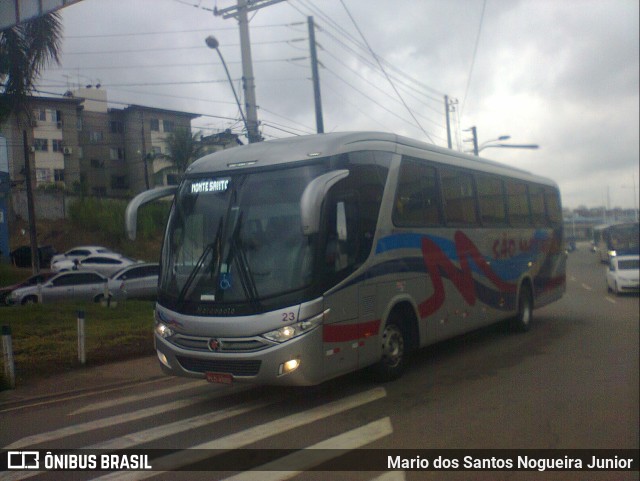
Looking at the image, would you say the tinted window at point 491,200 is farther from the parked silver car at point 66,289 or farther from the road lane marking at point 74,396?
the parked silver car at point 66,289

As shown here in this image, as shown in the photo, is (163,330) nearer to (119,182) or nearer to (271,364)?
(271,364)

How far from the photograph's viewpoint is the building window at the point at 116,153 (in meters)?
32.8

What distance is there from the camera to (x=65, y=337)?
12742 mm

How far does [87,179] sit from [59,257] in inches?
206

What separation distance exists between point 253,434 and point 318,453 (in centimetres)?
102

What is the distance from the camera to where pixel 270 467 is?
19.0 ft

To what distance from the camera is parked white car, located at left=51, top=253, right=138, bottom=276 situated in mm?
32094

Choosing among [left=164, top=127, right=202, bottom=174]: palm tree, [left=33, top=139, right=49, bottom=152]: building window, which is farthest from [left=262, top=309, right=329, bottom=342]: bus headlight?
[left=33, top=139, right=49, bottom=152]: building window

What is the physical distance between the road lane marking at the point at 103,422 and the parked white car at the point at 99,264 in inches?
969

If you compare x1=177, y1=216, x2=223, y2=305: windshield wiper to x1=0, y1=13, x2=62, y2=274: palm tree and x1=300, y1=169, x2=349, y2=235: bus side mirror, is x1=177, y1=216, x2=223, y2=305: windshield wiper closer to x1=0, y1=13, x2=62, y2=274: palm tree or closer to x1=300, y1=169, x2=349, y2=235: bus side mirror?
x1=300, y1=169, x2=349, y2=235: bus side mirror

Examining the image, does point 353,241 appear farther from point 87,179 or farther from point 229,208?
point 87,179

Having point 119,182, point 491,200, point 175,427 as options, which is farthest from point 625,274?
point 119,182

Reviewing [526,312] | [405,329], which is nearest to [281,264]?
[405,329]

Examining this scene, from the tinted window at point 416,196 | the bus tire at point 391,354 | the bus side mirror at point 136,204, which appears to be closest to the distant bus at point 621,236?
the tinted window at point 416,196
